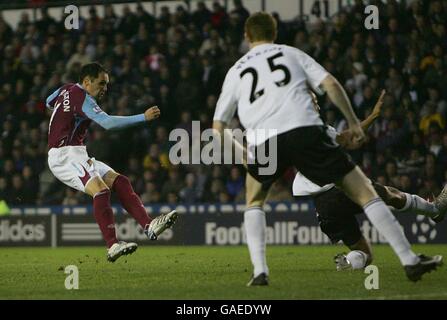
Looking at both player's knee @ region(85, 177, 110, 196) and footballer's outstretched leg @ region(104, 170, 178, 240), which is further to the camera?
footballer's outstretched leg @ region(104, 170, 178, 240)

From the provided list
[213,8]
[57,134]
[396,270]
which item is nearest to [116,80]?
[213,8]

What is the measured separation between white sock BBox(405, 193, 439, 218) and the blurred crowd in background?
5931mm

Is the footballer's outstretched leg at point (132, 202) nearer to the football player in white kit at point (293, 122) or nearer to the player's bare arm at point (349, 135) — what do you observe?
the player's bare arm at point (349, 135)

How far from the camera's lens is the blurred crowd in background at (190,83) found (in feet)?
54.8

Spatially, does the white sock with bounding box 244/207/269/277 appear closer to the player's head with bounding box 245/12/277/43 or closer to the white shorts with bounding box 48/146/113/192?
the player's head with bounding box 245/12/277/43

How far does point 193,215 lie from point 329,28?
4.27 metres

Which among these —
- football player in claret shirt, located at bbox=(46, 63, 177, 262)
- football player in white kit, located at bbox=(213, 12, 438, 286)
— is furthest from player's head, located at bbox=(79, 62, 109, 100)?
football player in white kit, located at bbox=(213, 12, 438, 286)

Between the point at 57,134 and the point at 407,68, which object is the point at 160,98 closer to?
the point at 407,68

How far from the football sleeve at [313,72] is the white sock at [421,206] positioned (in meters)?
2.46

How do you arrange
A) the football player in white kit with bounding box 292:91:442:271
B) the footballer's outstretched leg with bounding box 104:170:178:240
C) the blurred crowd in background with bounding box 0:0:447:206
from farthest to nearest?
the blurred crowd in background with bounding box 0:0:447:206 < the footballer's outstretched leg with bounding box 104:170:178:240 < the football player in white kit with bounding box 292:91:442:271

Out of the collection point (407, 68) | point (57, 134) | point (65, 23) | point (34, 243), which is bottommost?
point (34, 243)

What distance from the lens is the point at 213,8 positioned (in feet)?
64.0

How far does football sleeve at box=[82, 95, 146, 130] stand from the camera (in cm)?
1021

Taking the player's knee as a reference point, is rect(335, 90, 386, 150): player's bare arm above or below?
above
